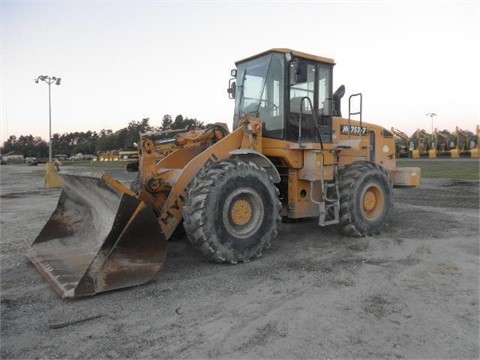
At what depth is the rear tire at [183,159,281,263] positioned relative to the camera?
16.8 feet

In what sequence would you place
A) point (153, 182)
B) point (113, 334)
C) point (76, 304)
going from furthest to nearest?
point (153, 182) < point (76, 304) < point (113, 334)

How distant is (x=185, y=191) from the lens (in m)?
5.55

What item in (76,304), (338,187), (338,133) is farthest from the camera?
(338,133)

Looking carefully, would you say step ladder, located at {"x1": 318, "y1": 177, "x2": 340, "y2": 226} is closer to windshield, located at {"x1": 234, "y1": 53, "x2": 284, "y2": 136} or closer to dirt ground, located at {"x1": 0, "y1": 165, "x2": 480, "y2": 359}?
dirt ground, located at {"x1": 0, "y1": 165, "x2": 480, "y2": 359}

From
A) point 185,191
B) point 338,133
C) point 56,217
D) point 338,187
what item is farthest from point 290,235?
point 56,217

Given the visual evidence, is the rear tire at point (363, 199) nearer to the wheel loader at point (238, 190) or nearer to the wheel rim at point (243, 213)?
the wheel loader at point (238, 190)

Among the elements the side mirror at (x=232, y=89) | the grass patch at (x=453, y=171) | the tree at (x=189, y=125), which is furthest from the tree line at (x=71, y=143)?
the side mirror at (x=232, y=89)

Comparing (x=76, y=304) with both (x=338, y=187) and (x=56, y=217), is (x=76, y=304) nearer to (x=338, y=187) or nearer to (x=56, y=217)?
(x=56, y=217)

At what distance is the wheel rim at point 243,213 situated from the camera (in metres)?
5.43

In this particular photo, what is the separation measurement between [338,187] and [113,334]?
471cm

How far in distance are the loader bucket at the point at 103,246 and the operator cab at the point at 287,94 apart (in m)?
2.80

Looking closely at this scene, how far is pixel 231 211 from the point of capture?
5.47 metres

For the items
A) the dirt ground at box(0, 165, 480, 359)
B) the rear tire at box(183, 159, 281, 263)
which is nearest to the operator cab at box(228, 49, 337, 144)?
the rear tire at box(183, 159, 281, 263)

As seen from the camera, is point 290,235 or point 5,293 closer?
point 5,293
